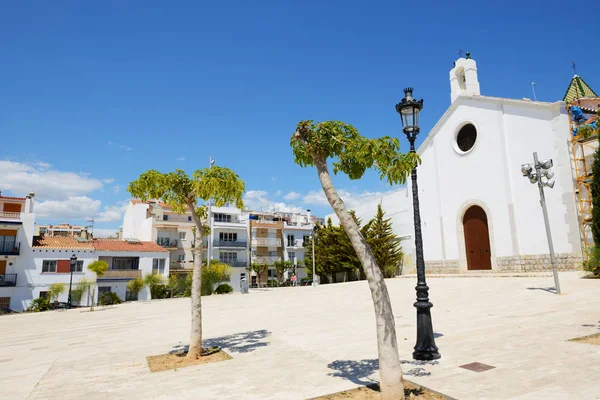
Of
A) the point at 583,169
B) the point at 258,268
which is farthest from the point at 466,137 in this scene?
the point at 258,268

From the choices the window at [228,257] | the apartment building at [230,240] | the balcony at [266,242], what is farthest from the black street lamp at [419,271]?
the balcony at [266,242]

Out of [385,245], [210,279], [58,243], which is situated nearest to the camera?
[385,245]

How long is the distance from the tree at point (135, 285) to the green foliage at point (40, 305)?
6376mm

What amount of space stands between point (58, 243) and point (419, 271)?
36.8 m

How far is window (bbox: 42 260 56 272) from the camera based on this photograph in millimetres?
33213

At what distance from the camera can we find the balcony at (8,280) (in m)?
31.2

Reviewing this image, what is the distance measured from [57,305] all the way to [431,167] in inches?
1187

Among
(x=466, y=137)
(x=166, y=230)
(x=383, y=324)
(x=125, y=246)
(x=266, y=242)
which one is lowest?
(x=383, y=324)

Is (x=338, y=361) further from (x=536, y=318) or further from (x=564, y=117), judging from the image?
(x=564, y=117)


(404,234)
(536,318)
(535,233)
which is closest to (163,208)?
(404,234)

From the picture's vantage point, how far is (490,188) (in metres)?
24.8

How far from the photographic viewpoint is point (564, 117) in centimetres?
2123

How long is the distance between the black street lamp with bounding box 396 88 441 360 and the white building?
688 inches

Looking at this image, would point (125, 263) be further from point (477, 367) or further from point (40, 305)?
point (477, 367)
